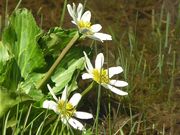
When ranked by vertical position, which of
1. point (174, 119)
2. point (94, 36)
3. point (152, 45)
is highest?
point (94, 36)

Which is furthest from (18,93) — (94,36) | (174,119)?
(174,119)

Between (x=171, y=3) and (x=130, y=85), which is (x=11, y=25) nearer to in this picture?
(x=130, y=85)

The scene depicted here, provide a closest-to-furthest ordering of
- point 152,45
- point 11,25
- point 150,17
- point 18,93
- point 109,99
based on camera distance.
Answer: point 18,93
point 11,25
point 109,99
point 152,45
point 150,17

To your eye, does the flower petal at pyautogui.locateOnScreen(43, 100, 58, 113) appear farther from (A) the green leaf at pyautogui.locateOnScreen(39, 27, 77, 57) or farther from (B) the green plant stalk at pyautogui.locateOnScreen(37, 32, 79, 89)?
(A) the green leaf at pyautogui.locateOnScreen(39, 27, 77, 57)

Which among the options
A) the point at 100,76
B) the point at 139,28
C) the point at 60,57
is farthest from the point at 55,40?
the point at 139,28

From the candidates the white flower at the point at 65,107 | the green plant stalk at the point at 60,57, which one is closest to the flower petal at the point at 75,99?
the white flower at the point at 65,107

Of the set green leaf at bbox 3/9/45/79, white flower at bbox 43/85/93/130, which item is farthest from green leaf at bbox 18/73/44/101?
white flower at bbox 43/85/93/130

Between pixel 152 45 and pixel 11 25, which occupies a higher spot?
pixel 11 25
